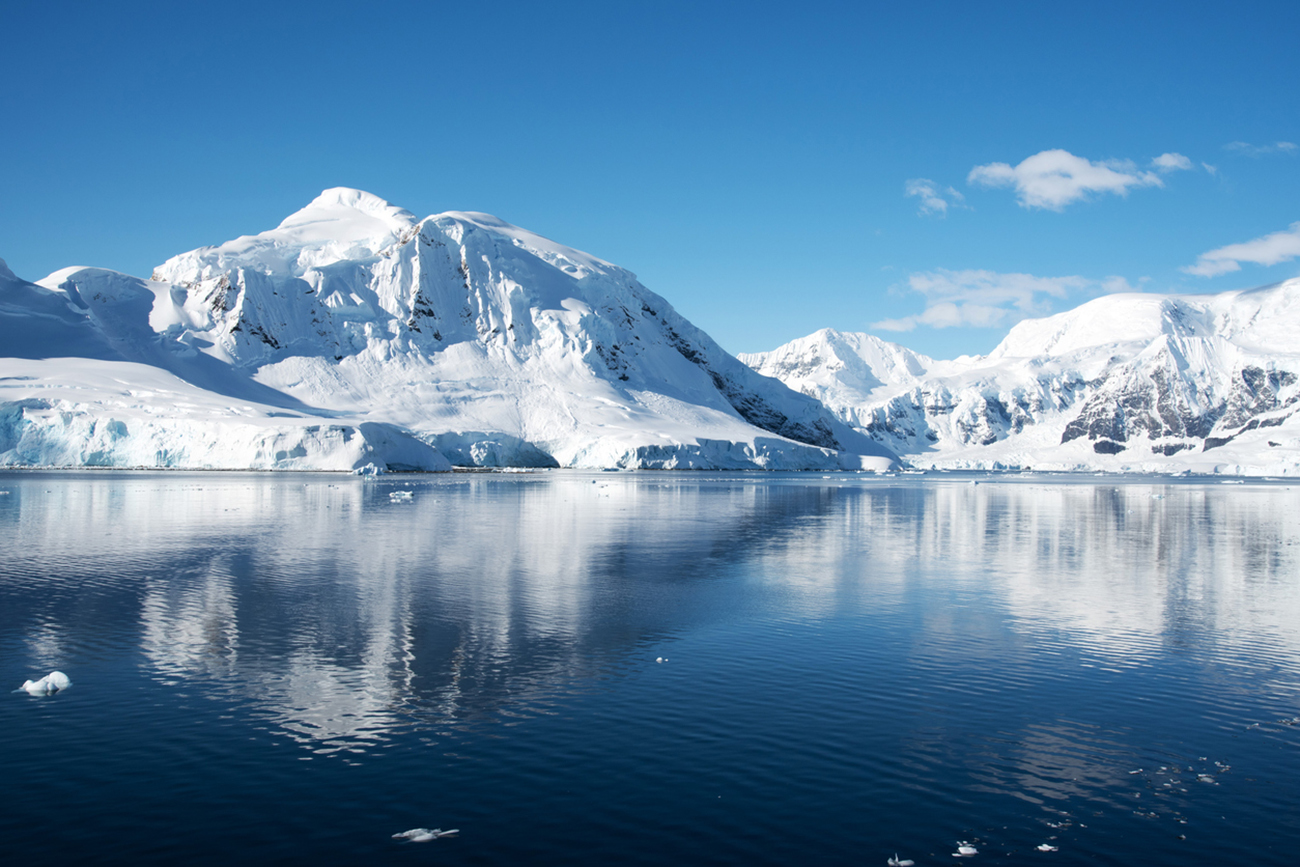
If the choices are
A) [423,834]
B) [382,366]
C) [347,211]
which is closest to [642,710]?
A: [423,834]

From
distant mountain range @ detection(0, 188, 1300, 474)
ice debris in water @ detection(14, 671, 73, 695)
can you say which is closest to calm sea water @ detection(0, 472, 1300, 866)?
ice debris in water @ detection(14, 671, 73, 695)

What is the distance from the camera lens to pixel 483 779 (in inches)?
390

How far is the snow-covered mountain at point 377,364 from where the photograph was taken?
299 feet

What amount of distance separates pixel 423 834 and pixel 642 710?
447 centimetres

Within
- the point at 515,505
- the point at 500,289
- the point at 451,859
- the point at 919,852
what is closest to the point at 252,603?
the point at 451,859

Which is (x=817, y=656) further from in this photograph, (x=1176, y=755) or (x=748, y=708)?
(x=1176, y=755)

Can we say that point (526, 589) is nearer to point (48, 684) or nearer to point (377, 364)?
point (48, 684)

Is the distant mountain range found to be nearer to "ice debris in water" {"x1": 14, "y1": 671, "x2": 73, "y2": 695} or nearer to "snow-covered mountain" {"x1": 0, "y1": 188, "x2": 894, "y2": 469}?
"snow-covered mountain" {"x1": 0, "y1": 188, "x2": 894, "y2": 469}

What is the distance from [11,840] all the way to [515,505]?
150 ft

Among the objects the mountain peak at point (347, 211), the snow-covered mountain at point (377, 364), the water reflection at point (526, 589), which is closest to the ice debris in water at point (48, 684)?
the water reflection at point (526, 589)

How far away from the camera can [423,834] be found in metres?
8.50

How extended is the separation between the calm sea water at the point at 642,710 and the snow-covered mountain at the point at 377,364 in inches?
2752

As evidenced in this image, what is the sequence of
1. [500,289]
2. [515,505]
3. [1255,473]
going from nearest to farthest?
[515,505] → [500,289] → [1255,473]

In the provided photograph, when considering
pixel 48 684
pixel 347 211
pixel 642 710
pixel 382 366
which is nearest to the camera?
pixel 642 710
